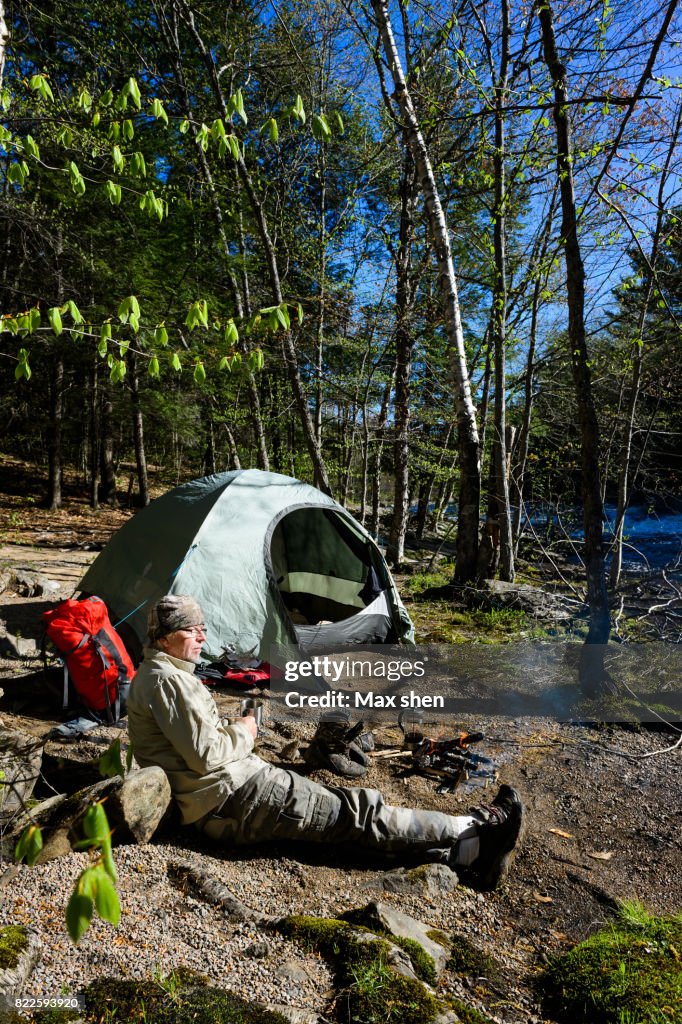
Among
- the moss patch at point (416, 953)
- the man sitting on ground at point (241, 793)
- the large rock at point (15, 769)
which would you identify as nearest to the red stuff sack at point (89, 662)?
the large rock at point (15, 769)

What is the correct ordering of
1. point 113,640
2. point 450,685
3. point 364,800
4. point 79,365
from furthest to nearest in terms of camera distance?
point 79,365 → point 450,685 → point 113,640 → point 364,800

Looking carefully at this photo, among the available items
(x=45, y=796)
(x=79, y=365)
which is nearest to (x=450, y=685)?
(x=45, y=796)

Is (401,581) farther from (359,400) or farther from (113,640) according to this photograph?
(113,640)

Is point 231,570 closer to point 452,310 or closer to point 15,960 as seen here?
point 15,960

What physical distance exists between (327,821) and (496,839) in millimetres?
859

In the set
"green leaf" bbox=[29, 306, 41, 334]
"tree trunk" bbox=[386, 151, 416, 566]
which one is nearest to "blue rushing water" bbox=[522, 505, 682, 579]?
"tree trunk" bbox=[386, 151, 416, 566]

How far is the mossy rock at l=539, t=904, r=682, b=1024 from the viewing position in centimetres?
203

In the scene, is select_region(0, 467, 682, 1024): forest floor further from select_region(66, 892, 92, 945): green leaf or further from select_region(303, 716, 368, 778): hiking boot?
select_region(66, 892, 92, 945): green leaf

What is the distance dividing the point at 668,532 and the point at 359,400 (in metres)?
8.40

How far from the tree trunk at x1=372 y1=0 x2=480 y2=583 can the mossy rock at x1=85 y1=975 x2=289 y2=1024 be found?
7070mm

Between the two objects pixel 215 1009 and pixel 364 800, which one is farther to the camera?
pixel 364 800

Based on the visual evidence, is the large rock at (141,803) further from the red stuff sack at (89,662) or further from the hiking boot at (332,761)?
the red stuff sack at (89,662)

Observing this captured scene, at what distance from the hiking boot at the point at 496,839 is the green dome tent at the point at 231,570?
3077mm

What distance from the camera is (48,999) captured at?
1.71 meters
